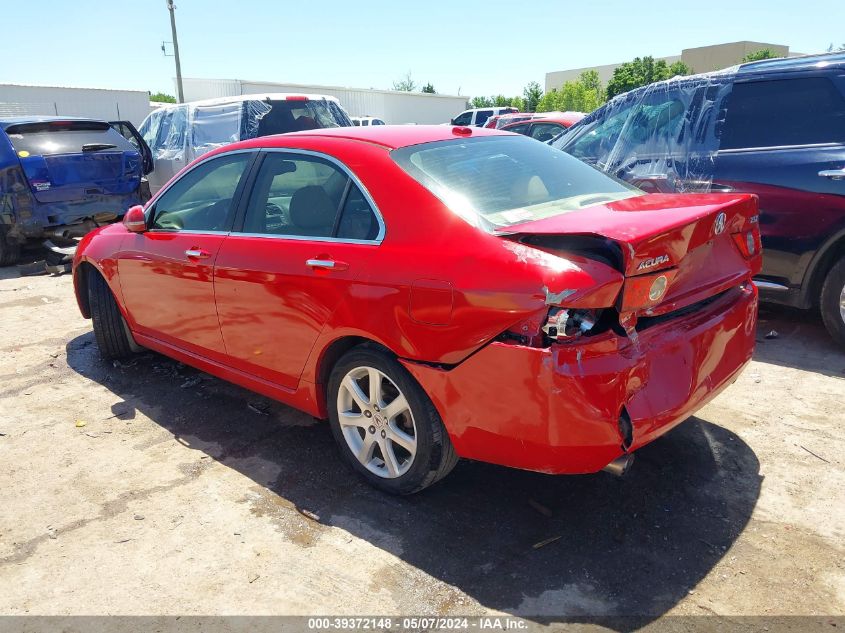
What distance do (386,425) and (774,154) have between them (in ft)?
12.1

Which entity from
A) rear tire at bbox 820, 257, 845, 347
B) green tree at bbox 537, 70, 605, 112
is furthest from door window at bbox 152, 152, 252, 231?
green tree at bbox 537, 70, 605, 112

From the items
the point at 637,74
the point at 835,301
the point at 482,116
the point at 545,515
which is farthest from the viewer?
the point at 637,74

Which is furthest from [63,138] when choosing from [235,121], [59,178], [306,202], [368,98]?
[368,98]

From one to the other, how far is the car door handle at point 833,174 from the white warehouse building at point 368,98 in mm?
25185

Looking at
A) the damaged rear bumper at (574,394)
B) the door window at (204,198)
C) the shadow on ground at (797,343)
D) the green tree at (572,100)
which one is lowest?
the shadow on ground at (797,343)

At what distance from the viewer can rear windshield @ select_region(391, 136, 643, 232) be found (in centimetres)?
292

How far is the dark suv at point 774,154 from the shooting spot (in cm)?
466

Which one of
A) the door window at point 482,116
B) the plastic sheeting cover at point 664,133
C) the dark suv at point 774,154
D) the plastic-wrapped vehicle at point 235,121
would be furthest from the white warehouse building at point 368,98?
the dark suv at point 774,154

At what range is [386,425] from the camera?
3072 millimetres

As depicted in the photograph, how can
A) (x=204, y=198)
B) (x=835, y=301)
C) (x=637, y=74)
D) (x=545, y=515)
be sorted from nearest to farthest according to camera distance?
(x=545, y=515) < (x=204, y=198) < (x=835, y=301) < (x=637, y=74)

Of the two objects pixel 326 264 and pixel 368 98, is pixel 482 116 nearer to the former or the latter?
pixel 368 98

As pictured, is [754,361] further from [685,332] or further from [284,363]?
[284,363]

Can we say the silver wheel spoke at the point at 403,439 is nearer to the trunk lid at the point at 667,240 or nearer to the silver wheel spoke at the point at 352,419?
the silver wheel spoke at the point at 352,419

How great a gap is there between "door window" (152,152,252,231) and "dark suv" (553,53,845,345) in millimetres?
3441
